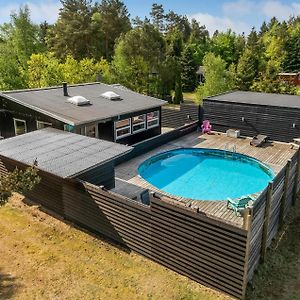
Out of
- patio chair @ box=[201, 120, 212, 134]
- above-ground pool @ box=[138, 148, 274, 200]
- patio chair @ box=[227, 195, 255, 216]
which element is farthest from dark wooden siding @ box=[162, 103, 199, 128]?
patio chair @ box=[227, 195, 255, 216]

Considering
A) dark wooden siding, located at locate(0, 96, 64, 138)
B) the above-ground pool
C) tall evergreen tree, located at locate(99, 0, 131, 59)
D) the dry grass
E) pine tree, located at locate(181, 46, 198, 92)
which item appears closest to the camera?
the dry grass

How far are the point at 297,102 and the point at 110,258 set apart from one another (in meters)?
18.5

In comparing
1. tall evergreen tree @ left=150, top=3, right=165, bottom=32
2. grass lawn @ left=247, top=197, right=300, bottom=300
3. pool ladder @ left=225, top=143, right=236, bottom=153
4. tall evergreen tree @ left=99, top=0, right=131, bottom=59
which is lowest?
grass lawn @ left=247, top=197, right=300, bottom=300

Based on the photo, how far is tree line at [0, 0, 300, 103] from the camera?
2938cm

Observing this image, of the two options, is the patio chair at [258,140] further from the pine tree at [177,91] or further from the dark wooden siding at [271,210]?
the pine tree at [177,91]

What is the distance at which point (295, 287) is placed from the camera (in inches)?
342

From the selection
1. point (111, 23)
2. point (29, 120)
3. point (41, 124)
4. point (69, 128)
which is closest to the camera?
point (69, 128)

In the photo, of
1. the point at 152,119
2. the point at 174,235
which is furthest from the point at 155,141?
the point at 174,235

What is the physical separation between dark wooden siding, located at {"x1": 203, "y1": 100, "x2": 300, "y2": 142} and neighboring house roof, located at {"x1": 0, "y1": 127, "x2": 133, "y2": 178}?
12.5 meters

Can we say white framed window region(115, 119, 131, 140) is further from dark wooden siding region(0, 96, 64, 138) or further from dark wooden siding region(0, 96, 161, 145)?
dark wooden siding region(0, 96, 64, 138)

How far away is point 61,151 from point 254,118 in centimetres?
1475

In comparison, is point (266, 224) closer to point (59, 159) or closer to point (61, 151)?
point (59, 159)

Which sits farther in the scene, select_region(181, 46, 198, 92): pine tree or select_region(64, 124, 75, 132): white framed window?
select_region(181, 46, 198, 92): pine tree

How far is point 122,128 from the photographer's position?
750 inches
